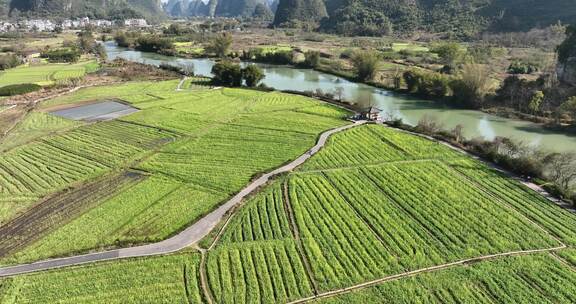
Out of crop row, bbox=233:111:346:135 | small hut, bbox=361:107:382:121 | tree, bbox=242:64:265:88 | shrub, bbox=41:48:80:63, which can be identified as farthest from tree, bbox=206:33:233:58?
small hut, bbox=361:107:382:121

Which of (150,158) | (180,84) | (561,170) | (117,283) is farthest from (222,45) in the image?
(117,283)

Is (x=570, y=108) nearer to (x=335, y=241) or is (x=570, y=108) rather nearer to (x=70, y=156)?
(x=335, y=241)

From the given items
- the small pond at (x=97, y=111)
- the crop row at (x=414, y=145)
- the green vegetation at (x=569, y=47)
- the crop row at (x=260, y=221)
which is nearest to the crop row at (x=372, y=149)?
the crop row at (x=414, y=145)

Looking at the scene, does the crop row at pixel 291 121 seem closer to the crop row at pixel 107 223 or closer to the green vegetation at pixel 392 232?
the green vegetation at pixel 392 232

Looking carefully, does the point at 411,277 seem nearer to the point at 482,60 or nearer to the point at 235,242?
the point at 235,242

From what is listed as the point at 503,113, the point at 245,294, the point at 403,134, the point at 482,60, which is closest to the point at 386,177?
the point at 403,134
